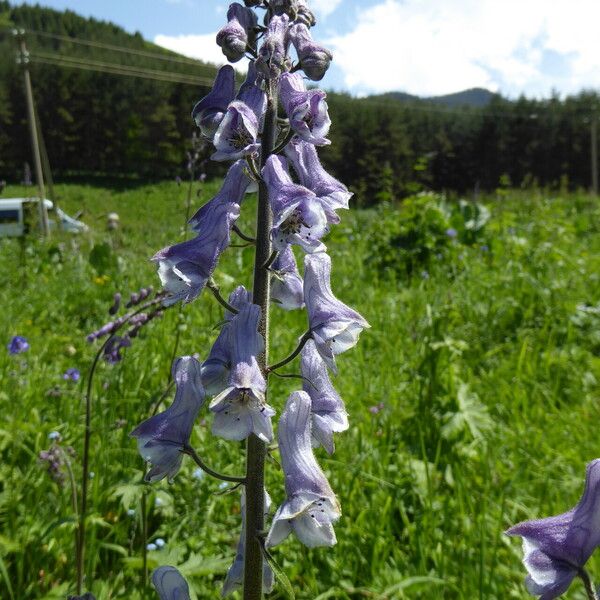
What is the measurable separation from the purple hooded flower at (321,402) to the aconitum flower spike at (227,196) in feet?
1.46


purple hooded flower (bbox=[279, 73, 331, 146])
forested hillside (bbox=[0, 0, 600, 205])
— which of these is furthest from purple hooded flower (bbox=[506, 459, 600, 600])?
forested hillside (bbox=[0, 0, 600, 205])

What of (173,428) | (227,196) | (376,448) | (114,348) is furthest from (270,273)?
(376,448)

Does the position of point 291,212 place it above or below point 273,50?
below

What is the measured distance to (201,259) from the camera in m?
1.55

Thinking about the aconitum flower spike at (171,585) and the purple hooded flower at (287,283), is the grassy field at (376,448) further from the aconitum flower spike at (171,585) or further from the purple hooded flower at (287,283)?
the purple hooded flower at (287,283)

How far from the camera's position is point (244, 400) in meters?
1.46

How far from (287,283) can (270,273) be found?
133 mm

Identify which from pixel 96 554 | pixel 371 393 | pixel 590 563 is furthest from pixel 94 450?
pixel 590 563

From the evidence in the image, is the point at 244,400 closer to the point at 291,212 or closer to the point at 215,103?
the point at 291,212

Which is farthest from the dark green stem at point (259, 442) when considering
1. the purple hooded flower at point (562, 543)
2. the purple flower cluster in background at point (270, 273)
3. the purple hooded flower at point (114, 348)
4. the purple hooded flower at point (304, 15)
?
the purple hooded flower at point (114, 348)

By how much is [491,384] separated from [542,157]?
300 ft

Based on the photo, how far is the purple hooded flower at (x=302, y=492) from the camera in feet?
4.58

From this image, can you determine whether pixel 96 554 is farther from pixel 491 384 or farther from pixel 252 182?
pixel 491 384

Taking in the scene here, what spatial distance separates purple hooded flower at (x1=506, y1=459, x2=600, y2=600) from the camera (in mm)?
1053
